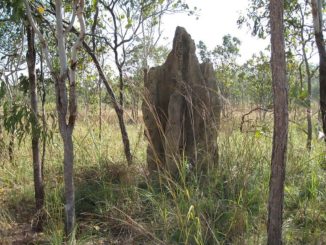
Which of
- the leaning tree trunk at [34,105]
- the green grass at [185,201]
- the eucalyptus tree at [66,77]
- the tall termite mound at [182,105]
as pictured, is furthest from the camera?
the tall termite mound at [182,105]

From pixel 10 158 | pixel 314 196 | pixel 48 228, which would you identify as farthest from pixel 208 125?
pixel 10 158

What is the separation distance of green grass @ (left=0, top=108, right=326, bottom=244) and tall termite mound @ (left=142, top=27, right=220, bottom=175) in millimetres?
239

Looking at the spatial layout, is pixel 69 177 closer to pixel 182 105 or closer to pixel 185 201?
pixel 185 201

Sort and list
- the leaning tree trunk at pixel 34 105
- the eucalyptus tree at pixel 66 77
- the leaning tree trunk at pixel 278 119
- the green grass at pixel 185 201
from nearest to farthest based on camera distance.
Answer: the leaning tree trunk at pixel 278 119 < the eucalyptus tree at pixel 66 77 < the green grass at pixel 185 201 < the leaning tree trunk at pixel 34 105

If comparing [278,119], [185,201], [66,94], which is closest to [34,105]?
[66,94]

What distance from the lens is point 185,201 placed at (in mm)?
3715

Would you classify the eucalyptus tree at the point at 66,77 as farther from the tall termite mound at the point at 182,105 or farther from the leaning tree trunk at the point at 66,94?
the tall termite mound at the point at 182,105

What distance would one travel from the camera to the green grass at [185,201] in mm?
3484

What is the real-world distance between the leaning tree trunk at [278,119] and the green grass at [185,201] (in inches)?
11.9

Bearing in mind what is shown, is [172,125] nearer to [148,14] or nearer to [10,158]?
[10,158]

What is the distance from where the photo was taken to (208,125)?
15.3 ft

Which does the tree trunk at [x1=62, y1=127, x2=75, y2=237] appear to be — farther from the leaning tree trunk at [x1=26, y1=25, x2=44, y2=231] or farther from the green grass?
the leaning tree trunk at [x1=26, y1=25, x2=44, y2=231]

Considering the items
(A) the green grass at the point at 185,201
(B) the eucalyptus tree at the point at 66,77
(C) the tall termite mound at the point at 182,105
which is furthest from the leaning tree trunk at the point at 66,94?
(C) the tall termite mound at the point at 182,105

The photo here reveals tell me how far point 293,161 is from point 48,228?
2.65 m
